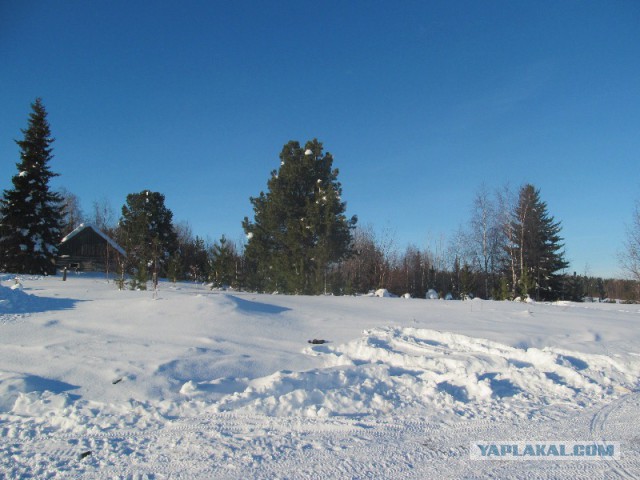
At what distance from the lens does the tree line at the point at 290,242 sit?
19.8m

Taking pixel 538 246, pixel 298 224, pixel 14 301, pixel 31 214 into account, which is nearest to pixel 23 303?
pixel 14 301

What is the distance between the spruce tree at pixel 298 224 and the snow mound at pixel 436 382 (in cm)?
1154

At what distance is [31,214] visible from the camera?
84.0ft

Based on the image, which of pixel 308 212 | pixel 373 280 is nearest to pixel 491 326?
pixel 308 212

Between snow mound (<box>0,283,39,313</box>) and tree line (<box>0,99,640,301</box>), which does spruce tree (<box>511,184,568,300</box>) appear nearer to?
tree line (<box>0,99,640,301</box>)

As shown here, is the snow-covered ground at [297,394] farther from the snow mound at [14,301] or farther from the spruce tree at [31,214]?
the spruce tree at [31,214]

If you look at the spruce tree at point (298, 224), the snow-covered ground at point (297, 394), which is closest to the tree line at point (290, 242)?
the spruce tree at point (298, 224)

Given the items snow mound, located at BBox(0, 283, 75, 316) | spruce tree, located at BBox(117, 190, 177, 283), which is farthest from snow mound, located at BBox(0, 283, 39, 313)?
spruce tree, located at BBox(117, 190, 177, 283)

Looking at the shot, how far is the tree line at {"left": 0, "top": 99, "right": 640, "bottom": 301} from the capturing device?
19781 millimetres

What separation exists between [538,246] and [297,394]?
28770 mm

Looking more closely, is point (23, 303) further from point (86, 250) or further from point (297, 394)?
point (86, 250)

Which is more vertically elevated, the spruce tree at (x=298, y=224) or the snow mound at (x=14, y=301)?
the spruce tree at (x=298, y=224)

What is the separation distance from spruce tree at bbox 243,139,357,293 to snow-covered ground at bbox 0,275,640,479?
9998 mm

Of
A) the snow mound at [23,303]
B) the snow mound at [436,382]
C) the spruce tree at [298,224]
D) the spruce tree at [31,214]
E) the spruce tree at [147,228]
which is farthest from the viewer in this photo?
the spruce tree at [147,228]
